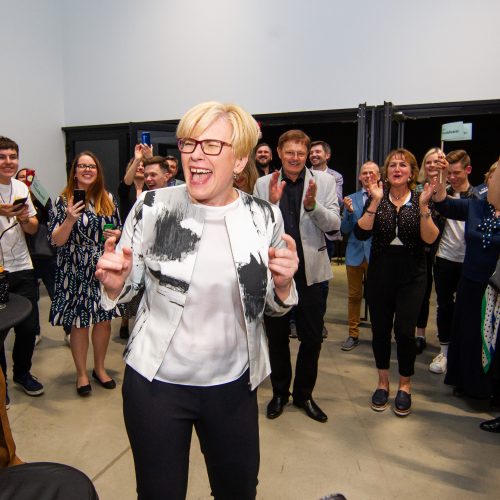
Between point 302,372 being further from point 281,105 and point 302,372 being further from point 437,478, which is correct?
point 281,105

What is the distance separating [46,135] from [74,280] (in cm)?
481

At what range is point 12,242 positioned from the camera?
9.83ft

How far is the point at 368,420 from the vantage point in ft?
9.25

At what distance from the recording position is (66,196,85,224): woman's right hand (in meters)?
2.78

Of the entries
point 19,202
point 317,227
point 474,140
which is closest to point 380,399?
point 317,227

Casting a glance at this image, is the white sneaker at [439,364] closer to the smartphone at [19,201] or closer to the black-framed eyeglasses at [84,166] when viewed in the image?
the black-framed eyeglasses at [84,166]

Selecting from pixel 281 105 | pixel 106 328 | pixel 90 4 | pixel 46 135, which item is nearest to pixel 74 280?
pixel 106 328

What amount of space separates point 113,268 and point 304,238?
5.00ft

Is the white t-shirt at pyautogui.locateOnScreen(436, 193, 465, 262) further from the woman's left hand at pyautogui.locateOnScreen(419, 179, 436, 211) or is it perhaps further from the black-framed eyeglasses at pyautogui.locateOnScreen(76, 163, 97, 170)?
the black-framed eyeglasses at pyautogui.locateOnScreen(76, 163, 97, 170)

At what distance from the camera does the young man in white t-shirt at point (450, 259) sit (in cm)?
338

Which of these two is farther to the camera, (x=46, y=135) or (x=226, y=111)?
(x=46, y=135)

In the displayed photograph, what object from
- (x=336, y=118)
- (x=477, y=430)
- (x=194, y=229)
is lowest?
(x=477, y=430)

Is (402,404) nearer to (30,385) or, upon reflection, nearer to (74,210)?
(74,210)

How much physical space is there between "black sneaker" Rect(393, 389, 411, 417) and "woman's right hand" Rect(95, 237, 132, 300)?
2160mm
